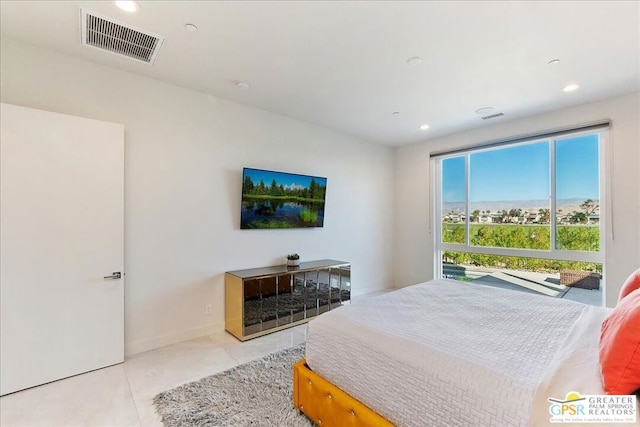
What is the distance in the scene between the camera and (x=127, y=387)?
7.30 ft

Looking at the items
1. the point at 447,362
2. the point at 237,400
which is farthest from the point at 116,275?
the point at 447,362

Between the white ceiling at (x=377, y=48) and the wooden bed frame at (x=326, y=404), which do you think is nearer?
the wooden bed frame at (x=326, y=404)

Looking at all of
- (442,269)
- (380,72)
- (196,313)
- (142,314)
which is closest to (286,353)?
(196,313)

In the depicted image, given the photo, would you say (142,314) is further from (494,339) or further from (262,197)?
(494,339)

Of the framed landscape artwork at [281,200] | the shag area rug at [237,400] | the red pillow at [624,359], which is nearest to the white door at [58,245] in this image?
the shag area rug at [237,400]

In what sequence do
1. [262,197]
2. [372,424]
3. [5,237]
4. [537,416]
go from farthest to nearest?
[262,197]
[5,237]
[372,424]
[537,416]

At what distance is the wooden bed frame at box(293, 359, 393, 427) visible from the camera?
1.45m

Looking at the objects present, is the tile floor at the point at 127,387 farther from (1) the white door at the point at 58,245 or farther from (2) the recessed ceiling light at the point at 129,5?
(2) the recessed ceiling light at the point at 129,5

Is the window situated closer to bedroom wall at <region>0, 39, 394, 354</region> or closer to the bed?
the bed

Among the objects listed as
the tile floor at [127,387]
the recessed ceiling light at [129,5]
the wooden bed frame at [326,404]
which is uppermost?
the recessed ceiling light at [129,5]

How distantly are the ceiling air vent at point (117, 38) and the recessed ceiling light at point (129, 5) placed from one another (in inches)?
8.7

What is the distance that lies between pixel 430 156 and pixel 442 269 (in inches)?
78.5

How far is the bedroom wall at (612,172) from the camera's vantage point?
316 cm

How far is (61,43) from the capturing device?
232cm
